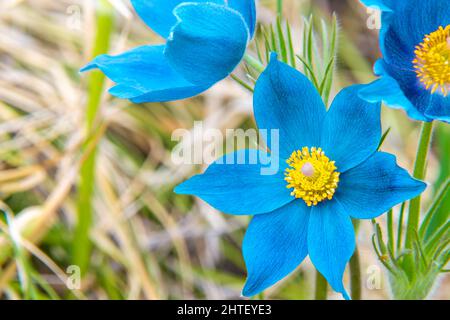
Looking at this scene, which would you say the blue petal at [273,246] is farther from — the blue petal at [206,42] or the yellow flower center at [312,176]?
the blue petal at [206,42]

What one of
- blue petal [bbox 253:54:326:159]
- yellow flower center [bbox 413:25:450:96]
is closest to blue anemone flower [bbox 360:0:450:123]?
yellow flower center [bbox 413:25:450:96]

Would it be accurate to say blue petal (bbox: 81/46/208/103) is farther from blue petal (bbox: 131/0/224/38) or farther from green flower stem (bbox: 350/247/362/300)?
green flower stem (bbox: 350/247/362/300)

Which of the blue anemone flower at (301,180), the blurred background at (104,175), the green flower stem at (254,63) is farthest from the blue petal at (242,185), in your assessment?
the blurred background at (104,175)

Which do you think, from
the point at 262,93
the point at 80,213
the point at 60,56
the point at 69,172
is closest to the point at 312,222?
the point at 262,93

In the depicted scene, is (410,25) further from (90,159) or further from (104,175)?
(104,175)

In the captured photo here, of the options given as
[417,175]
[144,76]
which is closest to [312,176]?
[417,175]

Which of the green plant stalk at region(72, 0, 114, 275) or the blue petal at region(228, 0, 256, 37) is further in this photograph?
the green plant stalk at region(72, 0, 114, 275)
